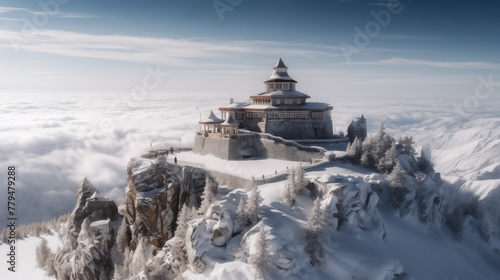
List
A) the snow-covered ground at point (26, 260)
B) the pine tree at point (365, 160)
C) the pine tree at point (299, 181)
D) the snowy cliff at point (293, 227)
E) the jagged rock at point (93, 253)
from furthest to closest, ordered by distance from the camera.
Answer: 1. the snow-covered ground at point (26, 260)
2. the pine tree at point (365, 160)
3. the jagged rock at point (93, 253)
4. the pine tree at point (299, 181)
5. the snowy cliff at point (293, 227)

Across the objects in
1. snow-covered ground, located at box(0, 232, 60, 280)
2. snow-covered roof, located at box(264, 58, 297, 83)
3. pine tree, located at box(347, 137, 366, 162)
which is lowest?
snow-covered ground, located at box(0, 232, 60, 280)

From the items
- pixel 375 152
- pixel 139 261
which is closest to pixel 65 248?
pixel 139 261

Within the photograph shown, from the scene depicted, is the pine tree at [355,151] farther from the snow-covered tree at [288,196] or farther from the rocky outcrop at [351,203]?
the snow-covered tree at [288,196]

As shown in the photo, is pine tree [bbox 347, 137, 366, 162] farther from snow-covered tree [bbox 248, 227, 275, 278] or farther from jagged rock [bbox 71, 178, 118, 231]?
jagged rock [bbox 71, 178, 118, 231]

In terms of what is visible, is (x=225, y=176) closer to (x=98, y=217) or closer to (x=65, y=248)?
(x=98, y=217)

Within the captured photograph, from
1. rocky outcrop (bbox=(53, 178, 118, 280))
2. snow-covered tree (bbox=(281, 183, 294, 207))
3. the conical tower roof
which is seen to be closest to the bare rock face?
rocky outcrop (bbox=(53, 178, 118, 280))

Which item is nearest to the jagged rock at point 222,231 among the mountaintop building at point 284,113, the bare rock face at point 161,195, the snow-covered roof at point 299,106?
the bare rock face at point 161,195
